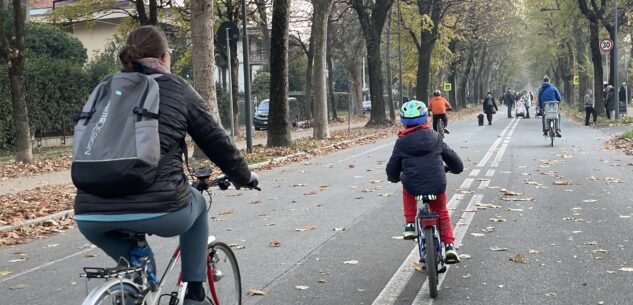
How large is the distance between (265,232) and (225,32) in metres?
11.8

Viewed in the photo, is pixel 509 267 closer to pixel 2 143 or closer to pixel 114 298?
pixel 114 298

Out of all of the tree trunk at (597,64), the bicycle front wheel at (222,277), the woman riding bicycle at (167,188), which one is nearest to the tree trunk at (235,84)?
the tree trunk at (597,64)

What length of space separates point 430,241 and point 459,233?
8.57ft

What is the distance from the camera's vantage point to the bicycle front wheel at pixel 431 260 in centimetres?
543

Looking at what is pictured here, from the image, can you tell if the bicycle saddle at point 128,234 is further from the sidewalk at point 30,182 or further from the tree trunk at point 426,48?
the tree trunk at point 426,48

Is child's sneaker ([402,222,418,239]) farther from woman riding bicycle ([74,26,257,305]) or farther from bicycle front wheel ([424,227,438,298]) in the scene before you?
woman riding bicycle ([74,26,257,305])

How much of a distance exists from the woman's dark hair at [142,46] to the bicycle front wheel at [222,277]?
113cm

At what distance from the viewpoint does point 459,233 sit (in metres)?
7.98

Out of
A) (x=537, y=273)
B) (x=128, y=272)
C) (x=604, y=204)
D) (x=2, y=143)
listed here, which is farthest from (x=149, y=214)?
(x=2, y=143)

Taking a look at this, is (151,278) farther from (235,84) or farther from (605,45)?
(605,45)

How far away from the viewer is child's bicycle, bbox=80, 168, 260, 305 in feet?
9.93

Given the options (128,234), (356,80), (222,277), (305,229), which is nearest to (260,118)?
(356,80)

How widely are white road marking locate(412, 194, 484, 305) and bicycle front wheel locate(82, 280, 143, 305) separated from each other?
2.68 meters

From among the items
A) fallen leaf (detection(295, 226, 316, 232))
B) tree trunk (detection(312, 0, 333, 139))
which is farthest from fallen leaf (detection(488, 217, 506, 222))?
tree trunk (detection(312, 0, 333, 139))
